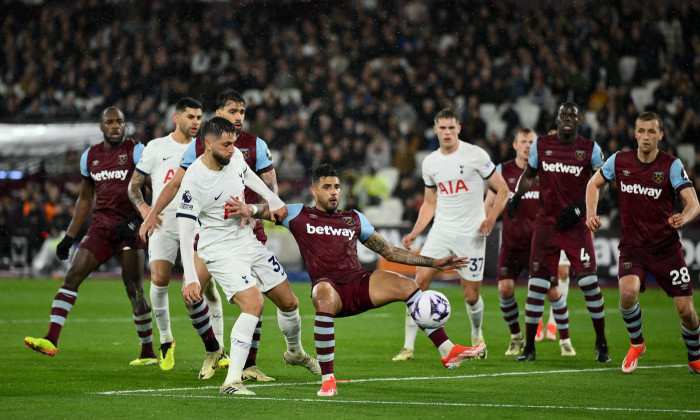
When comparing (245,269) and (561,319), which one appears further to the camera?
(561,319)

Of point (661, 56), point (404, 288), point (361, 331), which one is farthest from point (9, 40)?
point (404, 288)

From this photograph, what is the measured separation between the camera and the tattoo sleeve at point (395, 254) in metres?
8.91

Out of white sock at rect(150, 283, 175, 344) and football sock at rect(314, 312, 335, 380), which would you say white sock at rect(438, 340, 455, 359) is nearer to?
football sock at rect(314, 312, 335, 380)

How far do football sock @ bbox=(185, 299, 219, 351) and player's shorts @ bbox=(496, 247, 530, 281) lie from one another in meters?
4.07

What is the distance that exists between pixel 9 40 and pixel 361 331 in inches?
892

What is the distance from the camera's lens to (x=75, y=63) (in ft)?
107

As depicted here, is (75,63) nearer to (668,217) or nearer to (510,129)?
(510,129)

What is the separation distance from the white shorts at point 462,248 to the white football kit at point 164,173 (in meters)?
2.99

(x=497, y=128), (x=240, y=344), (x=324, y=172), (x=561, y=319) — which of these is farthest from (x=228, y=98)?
(x=497, y=128)

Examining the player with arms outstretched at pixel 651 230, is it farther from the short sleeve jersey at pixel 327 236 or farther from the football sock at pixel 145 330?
the football sock at pixel 145 330

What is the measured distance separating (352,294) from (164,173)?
2667 millimetres

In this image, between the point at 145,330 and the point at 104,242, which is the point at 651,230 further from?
the point at 104,242

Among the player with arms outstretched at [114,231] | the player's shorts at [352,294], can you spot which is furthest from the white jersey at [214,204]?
the player with arms outstretched at [114,231]

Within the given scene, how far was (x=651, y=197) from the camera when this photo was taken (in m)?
9.95
